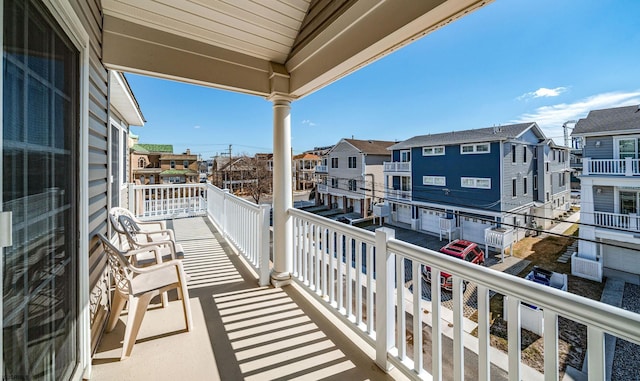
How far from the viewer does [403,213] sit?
17.0 ft

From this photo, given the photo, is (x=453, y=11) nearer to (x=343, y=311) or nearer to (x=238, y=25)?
(x=238, y=25)

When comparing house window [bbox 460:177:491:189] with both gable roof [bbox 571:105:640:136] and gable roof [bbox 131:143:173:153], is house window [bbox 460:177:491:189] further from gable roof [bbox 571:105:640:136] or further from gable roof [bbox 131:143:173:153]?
gable roof [bbox 131:143:173:153]

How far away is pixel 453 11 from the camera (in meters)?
1.38

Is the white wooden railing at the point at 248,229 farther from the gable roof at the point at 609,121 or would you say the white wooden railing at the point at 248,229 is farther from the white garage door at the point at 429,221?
the gable roof at the point at 609,121

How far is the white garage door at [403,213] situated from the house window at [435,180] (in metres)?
0.74

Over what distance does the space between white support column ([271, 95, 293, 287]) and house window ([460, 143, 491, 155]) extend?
268cm

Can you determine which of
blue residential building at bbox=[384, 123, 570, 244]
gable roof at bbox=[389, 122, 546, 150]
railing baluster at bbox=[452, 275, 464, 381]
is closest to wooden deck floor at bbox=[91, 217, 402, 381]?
railing baluster at bbox=[452, 275, 464, 381]

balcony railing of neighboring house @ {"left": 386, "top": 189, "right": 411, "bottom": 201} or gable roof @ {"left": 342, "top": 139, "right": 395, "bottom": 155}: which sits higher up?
gable roof @ {"left": 342, "top": 139, "right": 395, "bottom": 155}

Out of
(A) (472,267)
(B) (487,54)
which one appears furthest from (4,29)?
(B) (487,54)

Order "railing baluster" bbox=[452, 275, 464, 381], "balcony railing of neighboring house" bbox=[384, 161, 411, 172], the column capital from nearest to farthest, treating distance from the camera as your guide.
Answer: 1. "railing baluster" bbox=[452, 275, 464, 381]
2. the column capital
3. "balcony railing of neighboring house" bbox=[384, 161, 411, 172]

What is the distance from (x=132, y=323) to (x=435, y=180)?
418 centimetres

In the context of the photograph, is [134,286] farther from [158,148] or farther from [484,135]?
[158,148]

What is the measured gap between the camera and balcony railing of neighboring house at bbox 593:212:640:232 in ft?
7.50

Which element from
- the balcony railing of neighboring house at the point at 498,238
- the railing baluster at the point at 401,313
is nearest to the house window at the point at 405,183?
the balcony railing of neighboring house at the point at 498,238
